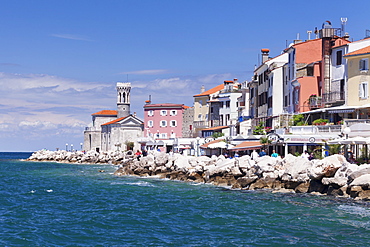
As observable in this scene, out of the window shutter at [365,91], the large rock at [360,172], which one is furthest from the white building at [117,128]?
the large rock at [360,172]

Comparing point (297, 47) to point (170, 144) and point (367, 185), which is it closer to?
point (367, 185)

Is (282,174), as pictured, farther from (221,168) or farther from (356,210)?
(356,210)

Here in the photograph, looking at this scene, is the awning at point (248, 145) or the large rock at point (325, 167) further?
the awning at point (248, 145)

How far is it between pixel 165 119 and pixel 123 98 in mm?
23948

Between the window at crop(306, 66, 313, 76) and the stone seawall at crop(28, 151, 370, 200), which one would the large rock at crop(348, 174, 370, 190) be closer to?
the stone seawall at crop(28, 151, 370, 200)

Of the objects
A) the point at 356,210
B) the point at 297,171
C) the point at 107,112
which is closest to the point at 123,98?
the point at 107,112

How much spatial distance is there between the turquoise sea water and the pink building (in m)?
62.6

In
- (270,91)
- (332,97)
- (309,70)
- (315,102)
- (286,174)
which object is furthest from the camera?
(270,91)

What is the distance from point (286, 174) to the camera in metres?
32.3

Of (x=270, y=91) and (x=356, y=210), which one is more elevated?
(x=270, y=91)

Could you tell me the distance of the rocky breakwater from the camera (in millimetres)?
28014

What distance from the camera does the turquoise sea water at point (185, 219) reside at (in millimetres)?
19828

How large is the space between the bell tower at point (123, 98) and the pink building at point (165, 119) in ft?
68.5

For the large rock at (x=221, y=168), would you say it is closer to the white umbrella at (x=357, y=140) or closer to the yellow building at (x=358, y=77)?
the white umbrella at (x=357, y=140)
